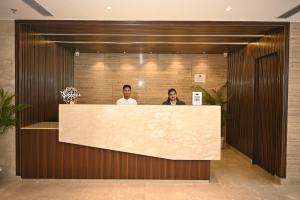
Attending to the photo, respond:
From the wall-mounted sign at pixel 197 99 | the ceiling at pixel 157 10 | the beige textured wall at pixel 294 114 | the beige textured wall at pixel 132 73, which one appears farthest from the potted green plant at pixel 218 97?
the ceiling at pixel 157 10

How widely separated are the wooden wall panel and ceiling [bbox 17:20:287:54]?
1861 millimetres

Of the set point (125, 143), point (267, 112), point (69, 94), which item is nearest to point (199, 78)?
point (267, 112)

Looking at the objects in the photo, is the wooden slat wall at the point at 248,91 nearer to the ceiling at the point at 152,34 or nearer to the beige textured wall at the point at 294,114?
the beige textured wall at the point at 294,114

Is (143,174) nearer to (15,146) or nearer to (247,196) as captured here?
(247,196)

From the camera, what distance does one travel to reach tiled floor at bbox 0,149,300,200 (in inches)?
185

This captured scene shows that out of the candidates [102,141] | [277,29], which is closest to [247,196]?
[102,141]

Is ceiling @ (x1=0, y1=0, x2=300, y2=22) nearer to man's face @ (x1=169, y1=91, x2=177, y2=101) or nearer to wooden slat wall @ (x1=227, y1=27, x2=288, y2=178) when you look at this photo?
wooden slat wall @ (x1=227, y1=27, x2=288, y2=178)

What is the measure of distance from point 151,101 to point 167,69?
1.01m

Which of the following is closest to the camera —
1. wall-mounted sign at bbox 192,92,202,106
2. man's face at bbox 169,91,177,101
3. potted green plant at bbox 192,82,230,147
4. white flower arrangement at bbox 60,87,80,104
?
wall-mounted sign at bbox 192,92,202,106

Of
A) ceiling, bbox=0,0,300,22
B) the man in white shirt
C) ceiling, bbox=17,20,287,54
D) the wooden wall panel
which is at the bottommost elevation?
the wooden wall panel

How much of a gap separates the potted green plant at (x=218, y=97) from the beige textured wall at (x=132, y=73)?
1.55 ft

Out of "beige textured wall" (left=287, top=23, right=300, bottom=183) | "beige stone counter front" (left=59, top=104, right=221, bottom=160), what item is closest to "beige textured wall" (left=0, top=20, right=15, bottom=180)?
"beige stone counter front" (left=59, top=104, right=221, bottom=160)

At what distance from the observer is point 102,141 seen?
5.24 m

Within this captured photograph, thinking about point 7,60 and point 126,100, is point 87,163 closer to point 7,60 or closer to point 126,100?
point 126,100
